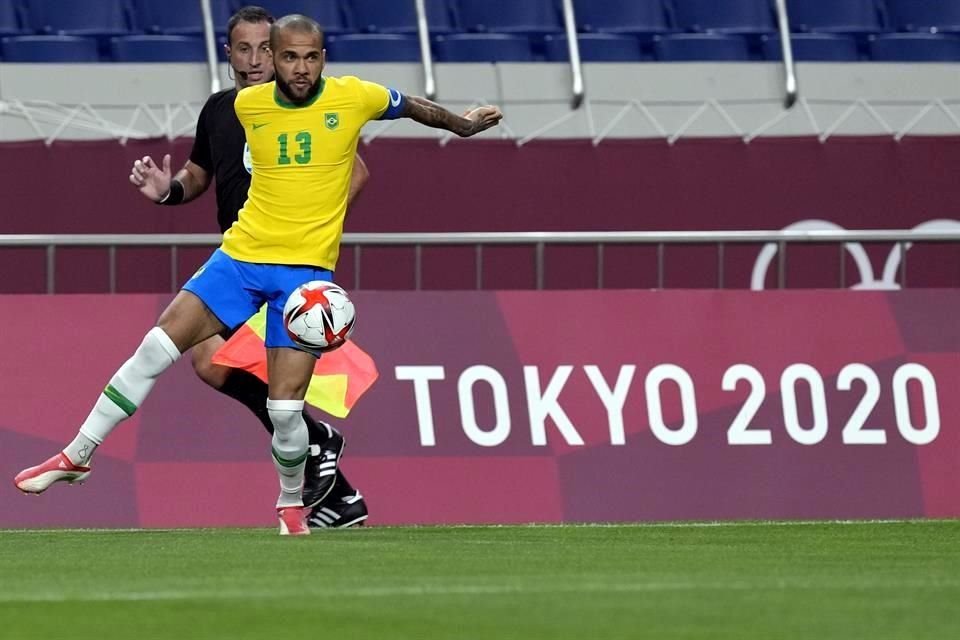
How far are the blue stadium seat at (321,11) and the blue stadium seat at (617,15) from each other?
196cm

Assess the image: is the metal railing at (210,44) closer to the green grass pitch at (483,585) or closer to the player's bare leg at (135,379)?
the green grass pitch at (483,585)

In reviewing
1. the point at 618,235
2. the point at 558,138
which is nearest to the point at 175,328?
the point at 618,235

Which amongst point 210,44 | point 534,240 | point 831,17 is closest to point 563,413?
point 534,240

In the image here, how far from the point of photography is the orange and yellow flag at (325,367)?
Result: 9.21m

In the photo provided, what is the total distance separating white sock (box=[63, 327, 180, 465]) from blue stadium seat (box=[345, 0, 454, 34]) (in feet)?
26.5

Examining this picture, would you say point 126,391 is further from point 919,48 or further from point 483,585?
point 919,48

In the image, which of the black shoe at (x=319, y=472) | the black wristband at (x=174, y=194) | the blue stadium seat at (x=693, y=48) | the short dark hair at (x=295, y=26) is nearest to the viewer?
the short dark hair at (x=295, y=26)

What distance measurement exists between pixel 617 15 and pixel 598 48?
672 millimetres

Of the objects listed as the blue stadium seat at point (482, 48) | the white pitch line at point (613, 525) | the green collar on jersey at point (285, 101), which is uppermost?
the blue stadium seat at point (482, 48)

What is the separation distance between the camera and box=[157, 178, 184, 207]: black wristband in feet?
29.5

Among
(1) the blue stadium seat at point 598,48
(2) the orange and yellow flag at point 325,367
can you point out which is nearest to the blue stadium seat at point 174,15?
(1) the blue stadium seat at point 598,48

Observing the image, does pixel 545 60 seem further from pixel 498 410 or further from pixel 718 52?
pixel 498 410

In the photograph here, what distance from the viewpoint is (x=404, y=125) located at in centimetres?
1339

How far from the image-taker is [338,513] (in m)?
9.41
